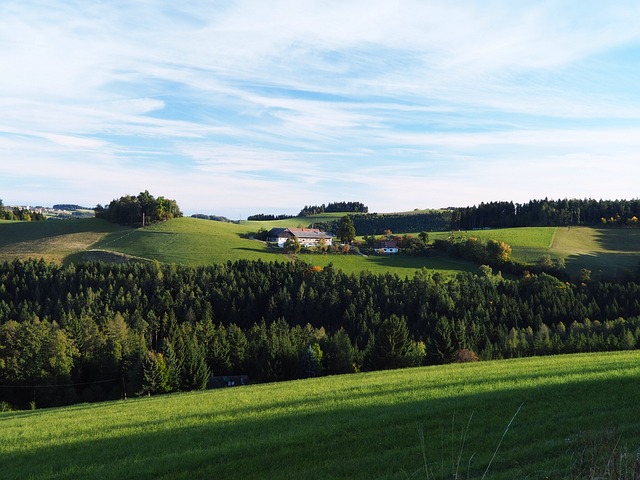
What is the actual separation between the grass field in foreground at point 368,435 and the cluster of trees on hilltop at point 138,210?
127 meters

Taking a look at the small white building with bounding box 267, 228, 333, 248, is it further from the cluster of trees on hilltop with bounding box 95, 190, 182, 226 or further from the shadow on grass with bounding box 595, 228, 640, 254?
the shadow on grass with bounding box 595, 228, 640, 254

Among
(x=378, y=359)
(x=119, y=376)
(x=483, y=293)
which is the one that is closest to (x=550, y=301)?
(x=483, y=293)

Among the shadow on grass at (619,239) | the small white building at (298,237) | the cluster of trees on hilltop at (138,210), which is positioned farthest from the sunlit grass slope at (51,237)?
the shadow on grass at (619,239)

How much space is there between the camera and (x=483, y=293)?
8819 centimetres

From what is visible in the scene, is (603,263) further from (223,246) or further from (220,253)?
(223,246)

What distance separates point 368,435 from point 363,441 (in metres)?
0.44

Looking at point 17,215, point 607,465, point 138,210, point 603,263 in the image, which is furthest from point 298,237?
point 607,465

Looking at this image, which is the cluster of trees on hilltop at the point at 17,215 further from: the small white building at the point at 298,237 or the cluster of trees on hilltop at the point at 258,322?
the small white building at the point at 298,237

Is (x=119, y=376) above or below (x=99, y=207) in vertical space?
below

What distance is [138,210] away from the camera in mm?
140625

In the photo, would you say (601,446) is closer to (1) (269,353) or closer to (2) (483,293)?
(1) (269,353)

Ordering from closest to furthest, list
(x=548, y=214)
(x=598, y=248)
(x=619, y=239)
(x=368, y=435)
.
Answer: (x=368, y=435) → (x=598, y=248) → (x=619, y=239) → (x=548, y=214)

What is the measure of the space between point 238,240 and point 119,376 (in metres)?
75.6

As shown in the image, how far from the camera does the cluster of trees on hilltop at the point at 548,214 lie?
15707 cm
